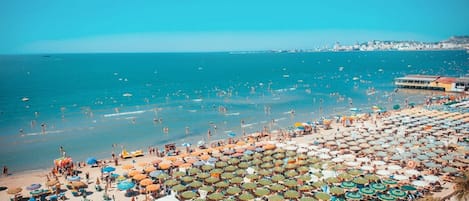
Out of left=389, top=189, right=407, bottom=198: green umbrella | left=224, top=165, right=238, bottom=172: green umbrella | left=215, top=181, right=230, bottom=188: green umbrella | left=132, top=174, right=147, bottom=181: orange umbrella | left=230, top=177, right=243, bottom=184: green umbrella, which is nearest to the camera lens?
left=389, top=189, right=407, bottom=198: green umbrella

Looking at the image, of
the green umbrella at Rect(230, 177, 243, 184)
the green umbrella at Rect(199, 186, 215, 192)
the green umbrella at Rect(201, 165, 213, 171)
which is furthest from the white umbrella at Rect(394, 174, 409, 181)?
the green umbrella at Rect(201, 165, 213, 171)

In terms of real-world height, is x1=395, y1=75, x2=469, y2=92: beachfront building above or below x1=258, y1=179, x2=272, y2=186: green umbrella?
above

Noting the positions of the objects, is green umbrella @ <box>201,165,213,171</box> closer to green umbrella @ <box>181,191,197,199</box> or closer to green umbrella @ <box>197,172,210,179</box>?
green umbrella @ <box>197,172,210,179</box>

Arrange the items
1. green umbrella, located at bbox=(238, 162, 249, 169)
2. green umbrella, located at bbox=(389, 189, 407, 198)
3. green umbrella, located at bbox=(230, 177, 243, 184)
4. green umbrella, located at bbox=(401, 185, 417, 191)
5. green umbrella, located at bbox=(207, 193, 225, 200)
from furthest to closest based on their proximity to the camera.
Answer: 1. green umbrella, located at bbox=(238, 162, 249, 169)
2. green umbrella, located at bbox=(230, 177, 243, 184)
3. green umbrella, located at bbox=(401, 185, 417, 191)
4. green umbrella, located at bbox=(207, 193, 225, 200)
5. green umbrella, located at bbox=(389, 189, 407, 198)

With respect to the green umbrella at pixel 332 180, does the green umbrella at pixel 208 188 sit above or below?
below

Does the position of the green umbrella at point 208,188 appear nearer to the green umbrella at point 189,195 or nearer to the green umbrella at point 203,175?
the green umbrella at point 189,195

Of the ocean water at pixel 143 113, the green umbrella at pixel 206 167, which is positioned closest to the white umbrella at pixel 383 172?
the green umbrella at pixel 206 167

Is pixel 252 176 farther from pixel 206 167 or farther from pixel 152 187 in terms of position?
pixel 152 187

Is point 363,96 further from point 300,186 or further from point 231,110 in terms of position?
point 300,186
